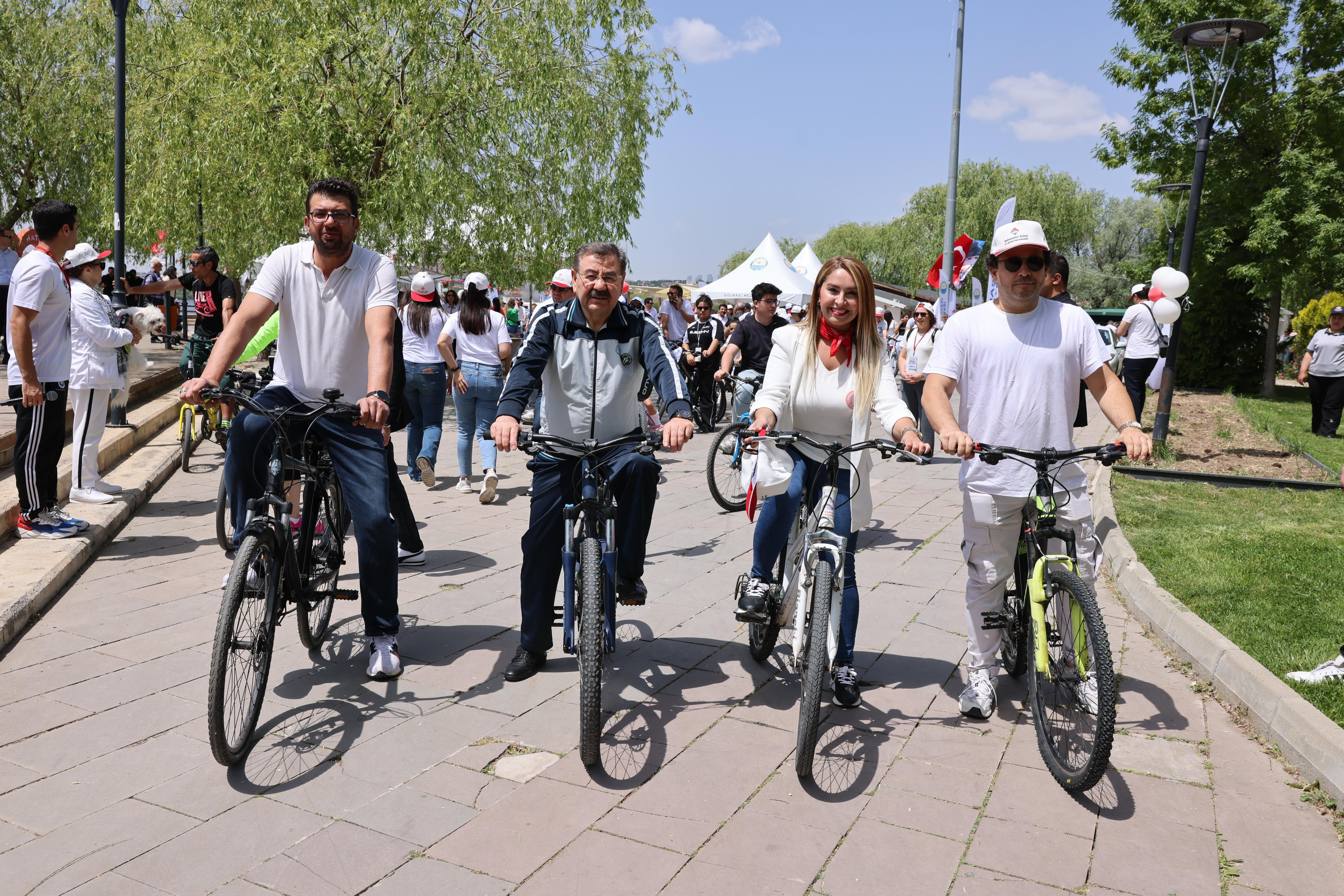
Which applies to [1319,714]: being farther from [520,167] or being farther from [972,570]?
[520,167]

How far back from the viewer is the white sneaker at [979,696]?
410 centimetres

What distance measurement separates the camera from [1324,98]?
2086 centimetres

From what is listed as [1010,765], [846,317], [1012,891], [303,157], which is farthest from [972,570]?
[303,157]

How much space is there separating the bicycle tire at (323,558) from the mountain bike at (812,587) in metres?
1.79

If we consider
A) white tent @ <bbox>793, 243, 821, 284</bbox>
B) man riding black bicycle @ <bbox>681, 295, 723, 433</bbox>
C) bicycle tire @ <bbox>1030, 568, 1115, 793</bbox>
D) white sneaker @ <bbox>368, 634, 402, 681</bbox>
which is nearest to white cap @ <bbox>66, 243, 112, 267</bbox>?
white sneaker @ <bbox>368, 634, 402, 681</bbox>

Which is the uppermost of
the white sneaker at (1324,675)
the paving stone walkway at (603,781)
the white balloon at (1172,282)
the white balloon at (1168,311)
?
the white balloon at (1172,282)

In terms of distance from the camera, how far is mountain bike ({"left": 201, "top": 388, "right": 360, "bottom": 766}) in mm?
3402

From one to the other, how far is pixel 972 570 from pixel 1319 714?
1.33 metres

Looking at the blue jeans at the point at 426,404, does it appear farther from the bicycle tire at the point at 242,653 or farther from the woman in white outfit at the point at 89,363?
the bicycle tire at the point at 242,653

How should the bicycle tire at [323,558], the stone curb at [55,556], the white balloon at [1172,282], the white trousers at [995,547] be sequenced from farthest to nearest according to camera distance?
the white balloon at [1172,282] < the stone curb at [55,556] < the bicycle tire at [323,558] < the white trousers at [995,547]

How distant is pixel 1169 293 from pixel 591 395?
31.6ft

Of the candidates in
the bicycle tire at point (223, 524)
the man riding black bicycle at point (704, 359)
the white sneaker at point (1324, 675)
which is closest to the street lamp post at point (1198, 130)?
the man riding black bicycle at point (704, 359)

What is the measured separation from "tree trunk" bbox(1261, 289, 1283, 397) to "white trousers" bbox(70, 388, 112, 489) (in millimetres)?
23333

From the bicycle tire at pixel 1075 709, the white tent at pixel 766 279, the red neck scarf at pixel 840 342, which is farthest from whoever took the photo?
the white tent at pixel 766 279
